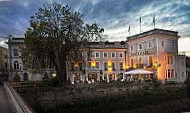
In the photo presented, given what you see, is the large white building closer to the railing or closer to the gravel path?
the gravel path

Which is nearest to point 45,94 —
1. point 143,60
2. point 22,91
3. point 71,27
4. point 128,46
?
point 22,91

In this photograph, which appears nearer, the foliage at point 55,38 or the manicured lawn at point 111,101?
the manicured lawn at point 111,101

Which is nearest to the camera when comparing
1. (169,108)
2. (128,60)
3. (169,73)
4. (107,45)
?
(169,108)

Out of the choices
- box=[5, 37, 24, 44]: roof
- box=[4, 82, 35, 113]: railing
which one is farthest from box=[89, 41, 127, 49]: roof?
box=[4, 82, 35, 113]: railing

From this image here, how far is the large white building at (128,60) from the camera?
4141 centimetres

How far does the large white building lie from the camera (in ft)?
136

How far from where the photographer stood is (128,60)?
49.9 m

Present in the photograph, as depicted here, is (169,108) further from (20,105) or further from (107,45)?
(107,45)

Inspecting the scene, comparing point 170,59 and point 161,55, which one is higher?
point 161,55

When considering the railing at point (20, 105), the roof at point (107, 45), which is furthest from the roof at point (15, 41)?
the railing at point (20, 105)

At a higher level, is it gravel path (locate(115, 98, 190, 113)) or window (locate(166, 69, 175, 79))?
window (locate(166, 69, 175, 79))

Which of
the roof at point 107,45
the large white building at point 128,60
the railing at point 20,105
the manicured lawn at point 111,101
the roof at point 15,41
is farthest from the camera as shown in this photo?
the roof at point 107,45

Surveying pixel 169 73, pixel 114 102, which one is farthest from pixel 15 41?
pixel 169 73

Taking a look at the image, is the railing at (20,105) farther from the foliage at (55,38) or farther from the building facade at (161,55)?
the building facade at (161,55)
